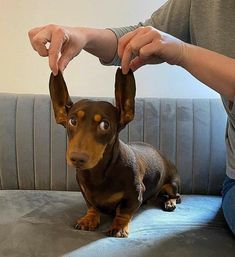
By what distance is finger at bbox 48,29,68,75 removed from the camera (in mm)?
878

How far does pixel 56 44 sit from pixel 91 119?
0.18 meters

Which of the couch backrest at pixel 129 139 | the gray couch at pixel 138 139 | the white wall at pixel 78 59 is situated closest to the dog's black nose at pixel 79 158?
the gray couch at pixel 138 139

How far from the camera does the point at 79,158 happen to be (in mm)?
Answer: 828

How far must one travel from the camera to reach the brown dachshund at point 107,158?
2.87 ft

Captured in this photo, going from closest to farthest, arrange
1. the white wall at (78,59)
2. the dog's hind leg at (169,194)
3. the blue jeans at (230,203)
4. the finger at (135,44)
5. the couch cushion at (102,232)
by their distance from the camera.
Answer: the finger at (135,44) → the couch cushion at (102,232) → the blue jeans at (230,203) → the dog's hind leg at (169,194) → the white wall at (78,59)

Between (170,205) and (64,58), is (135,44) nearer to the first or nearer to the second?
(64,58)

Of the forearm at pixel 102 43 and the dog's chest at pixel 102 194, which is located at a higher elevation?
the forearm at pixel 102 43

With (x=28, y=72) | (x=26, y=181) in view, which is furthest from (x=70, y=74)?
(x=26, y=181)

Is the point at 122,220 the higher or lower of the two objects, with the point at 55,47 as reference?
lower

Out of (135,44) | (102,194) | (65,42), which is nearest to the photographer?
(135,44)

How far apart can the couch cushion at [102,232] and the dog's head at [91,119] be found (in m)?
0.22

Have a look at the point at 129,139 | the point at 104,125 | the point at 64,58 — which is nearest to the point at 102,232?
the point at 104,125

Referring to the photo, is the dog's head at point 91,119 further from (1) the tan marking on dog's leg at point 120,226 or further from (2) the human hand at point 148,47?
(1) the tan marking on dog's leg at point 120,226

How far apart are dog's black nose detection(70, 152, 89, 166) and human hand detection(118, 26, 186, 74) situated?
0.67 feet
